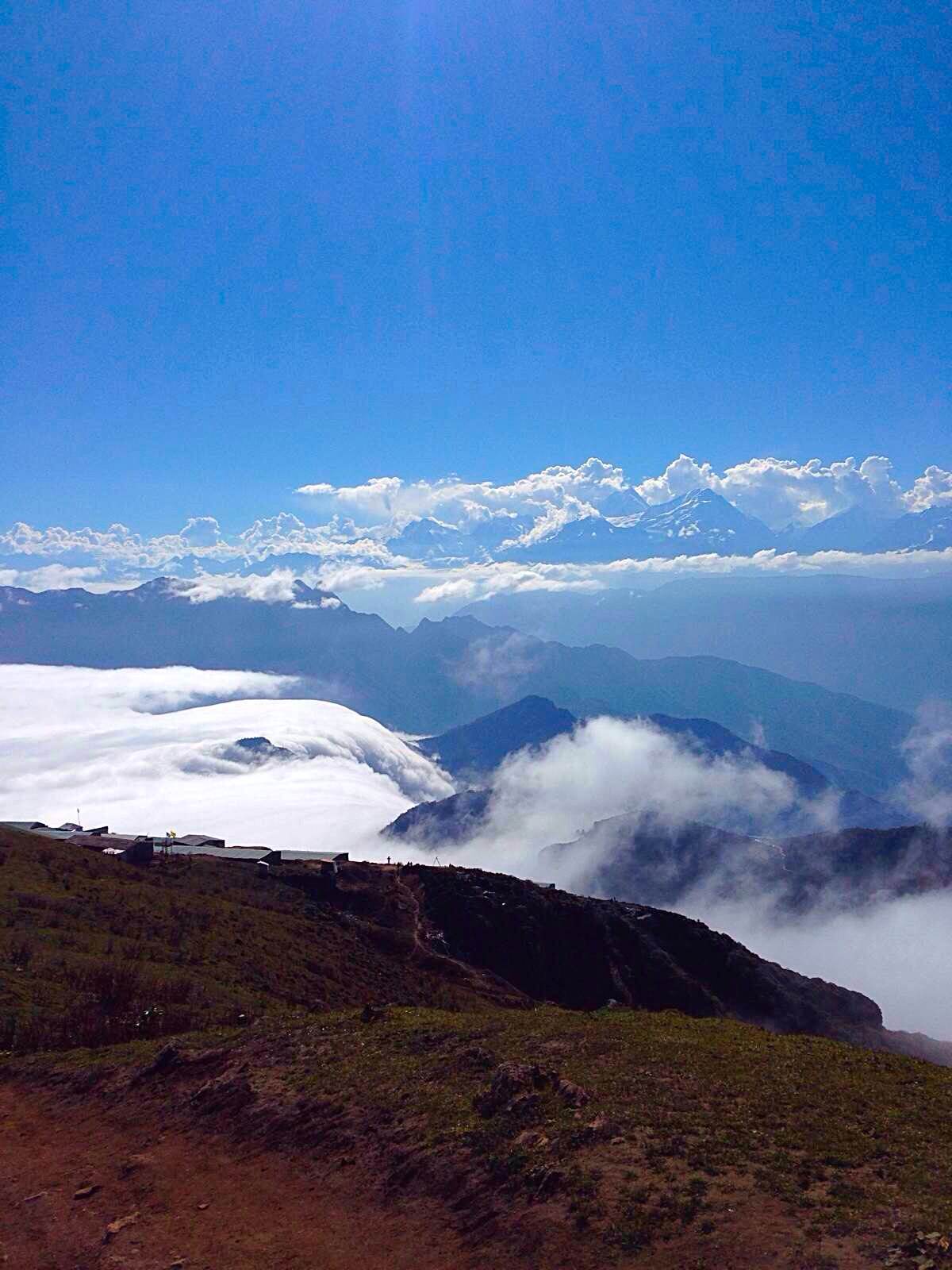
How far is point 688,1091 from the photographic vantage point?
15.3m

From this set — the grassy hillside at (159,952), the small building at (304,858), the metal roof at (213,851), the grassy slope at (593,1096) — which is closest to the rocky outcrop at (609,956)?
the small building at (304,858)

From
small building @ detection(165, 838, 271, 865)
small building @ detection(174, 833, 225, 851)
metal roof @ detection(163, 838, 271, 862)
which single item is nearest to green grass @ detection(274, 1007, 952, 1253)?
small building @ detection(165, 838, 271, 865)

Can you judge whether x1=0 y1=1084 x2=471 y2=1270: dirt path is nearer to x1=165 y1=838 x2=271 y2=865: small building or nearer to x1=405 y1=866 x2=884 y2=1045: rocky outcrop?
x1=405 y1=866 x2=884 y2=1045: rocky outcrop

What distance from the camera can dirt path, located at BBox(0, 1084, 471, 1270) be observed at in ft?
39.1

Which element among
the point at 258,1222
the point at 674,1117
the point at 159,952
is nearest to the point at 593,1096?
the point at 674,1117

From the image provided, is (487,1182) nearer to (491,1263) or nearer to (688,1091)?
(491,1263)

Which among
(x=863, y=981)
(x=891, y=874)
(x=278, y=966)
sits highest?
(x=278, y=966)

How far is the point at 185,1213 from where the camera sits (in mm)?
13297

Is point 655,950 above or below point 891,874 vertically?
above

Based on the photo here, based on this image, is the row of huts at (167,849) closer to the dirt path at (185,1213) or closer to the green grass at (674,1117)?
the green grass at (674,1117)

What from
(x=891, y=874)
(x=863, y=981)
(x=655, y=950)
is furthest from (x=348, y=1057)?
(x=891, y=874)

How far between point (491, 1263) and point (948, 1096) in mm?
9828

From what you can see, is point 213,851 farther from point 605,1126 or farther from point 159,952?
point 605,1126

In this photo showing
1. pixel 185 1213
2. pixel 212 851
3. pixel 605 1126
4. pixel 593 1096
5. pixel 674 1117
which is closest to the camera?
pixel 185 1213
